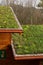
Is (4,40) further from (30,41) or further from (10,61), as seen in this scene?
(30,41)

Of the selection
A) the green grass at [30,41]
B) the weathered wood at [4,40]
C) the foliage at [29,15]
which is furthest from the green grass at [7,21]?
the foliage at [29,15]

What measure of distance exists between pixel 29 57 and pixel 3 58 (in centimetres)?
149

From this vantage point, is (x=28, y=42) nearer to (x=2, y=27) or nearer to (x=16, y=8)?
(x=2, y=27)

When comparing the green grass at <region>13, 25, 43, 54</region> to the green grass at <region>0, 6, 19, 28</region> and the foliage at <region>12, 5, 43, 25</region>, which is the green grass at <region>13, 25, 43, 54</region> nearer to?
the green grass at <region>0, 6, 19, 28</region>

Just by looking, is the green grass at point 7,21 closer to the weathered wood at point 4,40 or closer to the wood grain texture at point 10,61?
the weathered wood at point 4,40

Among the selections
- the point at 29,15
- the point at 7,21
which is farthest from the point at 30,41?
the point at 29,15

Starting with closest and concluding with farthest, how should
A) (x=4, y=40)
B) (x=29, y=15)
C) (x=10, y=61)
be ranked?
(x=4, y=40) → (x=10, y=61) → (x=29, y=15)

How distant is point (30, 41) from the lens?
8070mm

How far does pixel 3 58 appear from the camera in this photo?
7.90 m

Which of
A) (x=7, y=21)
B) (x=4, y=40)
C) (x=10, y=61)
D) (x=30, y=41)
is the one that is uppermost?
(x=7, y=21)

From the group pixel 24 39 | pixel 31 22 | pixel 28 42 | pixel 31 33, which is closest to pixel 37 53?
pixel 28 42

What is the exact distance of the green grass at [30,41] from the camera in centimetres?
708

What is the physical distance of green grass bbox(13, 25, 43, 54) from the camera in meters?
7.08

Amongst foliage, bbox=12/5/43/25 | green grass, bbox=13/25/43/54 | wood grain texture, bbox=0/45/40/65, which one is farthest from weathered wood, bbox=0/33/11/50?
foliage, bbox=12/5/43/25
